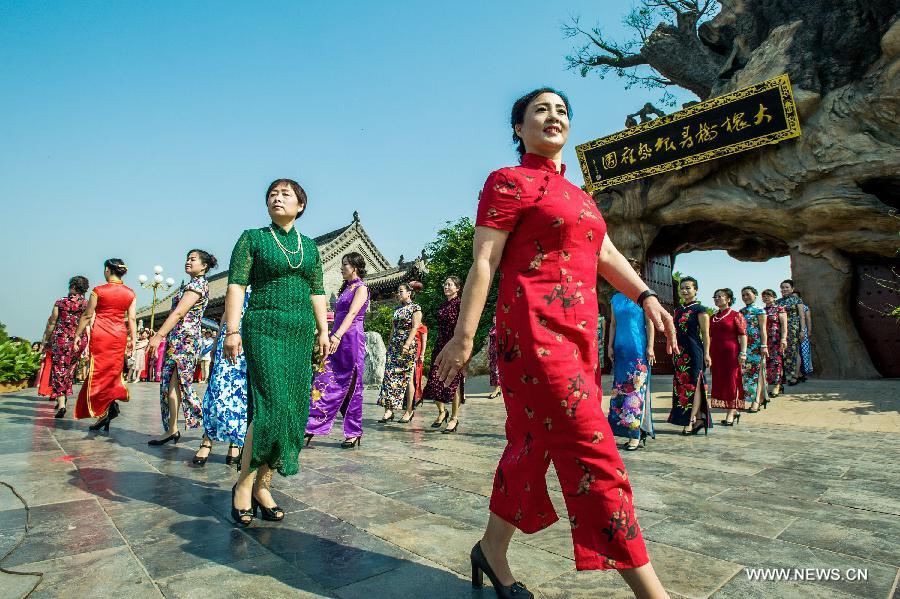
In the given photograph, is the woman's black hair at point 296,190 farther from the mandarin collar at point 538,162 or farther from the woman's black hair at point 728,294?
the woman's black hair at point 728,294

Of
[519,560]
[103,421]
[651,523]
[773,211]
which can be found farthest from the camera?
[773,211]

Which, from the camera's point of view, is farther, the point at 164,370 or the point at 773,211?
the point at 773,211

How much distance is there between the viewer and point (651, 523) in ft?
8.58

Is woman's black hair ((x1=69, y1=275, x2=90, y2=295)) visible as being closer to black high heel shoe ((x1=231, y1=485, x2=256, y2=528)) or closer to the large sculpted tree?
black high heel shoe ((x1=231, y1=485, x2=256, y2=528))

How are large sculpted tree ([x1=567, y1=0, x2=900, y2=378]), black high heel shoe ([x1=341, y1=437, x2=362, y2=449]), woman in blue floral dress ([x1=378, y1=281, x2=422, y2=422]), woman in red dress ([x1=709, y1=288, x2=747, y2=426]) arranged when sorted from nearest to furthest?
black high heel shoe ([x1=341, y1=437, x2=362, y2=449]) < woman in red dress ([x1=709, y1=288, x2=747, y2=426]) < woman in blue floral dress ([x1=378, y1=281, x2=422, y2=422]) < large sculpted tree ([x1=567, y1=0, x2=900, y2=378])

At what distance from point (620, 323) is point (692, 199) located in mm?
10318

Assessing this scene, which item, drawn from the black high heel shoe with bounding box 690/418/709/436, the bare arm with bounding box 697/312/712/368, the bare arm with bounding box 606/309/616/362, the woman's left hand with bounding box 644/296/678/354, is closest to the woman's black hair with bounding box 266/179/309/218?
the woman's left hand with bounding box 644/296/678/354

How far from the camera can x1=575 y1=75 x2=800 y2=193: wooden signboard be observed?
1166 centimetres

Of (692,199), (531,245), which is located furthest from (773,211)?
(531,245)

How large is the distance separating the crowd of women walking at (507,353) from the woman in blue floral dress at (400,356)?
1.15 meters

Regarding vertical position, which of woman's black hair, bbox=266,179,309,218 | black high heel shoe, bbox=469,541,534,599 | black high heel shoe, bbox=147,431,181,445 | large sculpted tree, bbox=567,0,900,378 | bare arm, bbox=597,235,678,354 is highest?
large sculpted tree, bbox=567,0,900,378

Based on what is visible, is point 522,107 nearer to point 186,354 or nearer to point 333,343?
point 333,343

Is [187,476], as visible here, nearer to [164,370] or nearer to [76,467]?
[76,467]

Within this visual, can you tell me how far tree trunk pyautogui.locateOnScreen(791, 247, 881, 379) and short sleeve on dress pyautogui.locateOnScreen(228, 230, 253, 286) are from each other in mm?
13261
